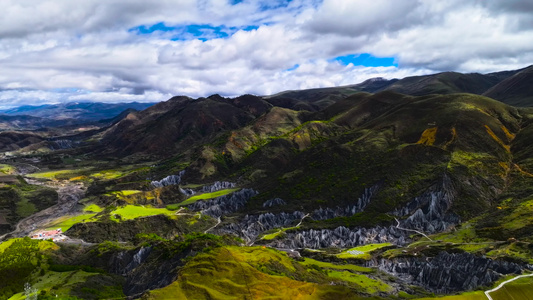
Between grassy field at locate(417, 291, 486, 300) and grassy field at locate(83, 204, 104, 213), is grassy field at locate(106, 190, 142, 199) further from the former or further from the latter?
grassy field at locate(417, 291, 486, 300)

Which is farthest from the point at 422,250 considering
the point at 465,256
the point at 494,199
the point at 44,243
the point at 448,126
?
the point at 44,243

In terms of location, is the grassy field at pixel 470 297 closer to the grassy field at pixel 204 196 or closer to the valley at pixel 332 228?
the valley at pixel 332 228

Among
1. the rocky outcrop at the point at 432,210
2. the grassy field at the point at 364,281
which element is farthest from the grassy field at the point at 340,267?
the rocky outcrop at the point at 432,210

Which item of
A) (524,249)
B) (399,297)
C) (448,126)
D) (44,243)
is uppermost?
(448,126)

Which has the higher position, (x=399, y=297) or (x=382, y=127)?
(x=382, y=127)

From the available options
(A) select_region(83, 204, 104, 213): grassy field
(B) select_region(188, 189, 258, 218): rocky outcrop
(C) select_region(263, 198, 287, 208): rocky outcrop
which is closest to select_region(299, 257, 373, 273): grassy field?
(C) select_region(263, 198, 287, 208): rocky outcrop

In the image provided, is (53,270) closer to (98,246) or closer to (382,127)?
(98,246)
